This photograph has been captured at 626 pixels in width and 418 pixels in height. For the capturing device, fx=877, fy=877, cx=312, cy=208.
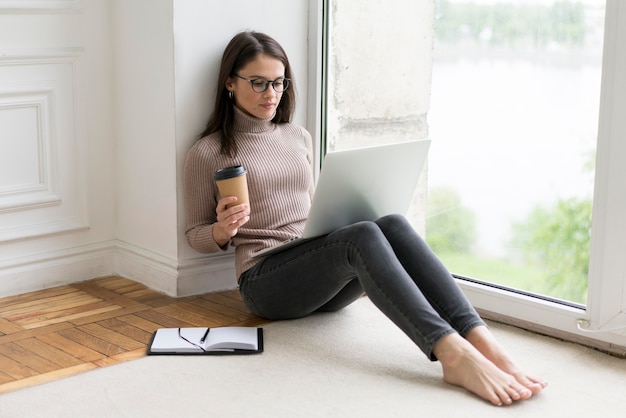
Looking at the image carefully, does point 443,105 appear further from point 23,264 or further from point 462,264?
point 23,264

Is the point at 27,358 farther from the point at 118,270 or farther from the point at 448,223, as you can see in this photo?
the point at 448,223

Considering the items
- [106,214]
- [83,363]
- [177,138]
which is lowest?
[83,363]

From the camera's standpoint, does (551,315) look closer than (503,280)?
Yes

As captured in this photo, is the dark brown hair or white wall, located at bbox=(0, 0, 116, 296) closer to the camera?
the dark brown hair

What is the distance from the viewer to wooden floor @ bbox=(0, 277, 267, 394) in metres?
2.16

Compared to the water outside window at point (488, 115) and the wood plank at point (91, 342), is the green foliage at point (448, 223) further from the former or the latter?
the wood plank at point (91, 342)

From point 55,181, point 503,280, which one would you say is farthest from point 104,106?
point 503,280

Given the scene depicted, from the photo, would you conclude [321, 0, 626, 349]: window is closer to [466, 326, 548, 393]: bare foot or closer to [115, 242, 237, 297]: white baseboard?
[466, 326, 548, 393]: bare foot

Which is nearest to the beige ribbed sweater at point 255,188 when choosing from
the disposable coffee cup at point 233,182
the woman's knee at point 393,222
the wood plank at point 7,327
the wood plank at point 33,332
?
the disposable coffee cup at point 233,182

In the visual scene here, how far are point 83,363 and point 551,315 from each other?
1.25m

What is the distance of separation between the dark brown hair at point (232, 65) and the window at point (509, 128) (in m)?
0.38

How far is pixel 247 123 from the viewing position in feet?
8.50

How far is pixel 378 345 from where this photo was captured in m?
2.32

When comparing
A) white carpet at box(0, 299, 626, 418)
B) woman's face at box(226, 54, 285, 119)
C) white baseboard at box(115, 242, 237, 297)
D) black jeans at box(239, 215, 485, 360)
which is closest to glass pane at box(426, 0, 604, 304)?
white carpet at box(0, 299, 626, 418)
